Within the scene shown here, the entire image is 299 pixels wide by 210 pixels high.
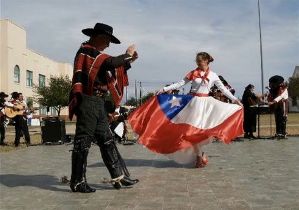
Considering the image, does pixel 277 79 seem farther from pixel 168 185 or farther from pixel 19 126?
pixel 168 185

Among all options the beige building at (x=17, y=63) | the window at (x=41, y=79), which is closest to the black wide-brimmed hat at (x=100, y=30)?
the beige building at (x=17, y=63)

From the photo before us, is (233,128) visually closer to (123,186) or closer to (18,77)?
(123,186)

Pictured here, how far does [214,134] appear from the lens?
28.3 ft

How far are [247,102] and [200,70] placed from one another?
891cm

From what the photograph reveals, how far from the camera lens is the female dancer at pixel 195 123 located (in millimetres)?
8836

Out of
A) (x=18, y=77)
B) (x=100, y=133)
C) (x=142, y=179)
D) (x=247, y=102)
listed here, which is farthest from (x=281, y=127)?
(x=18, y=77)

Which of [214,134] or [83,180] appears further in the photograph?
[214,134]

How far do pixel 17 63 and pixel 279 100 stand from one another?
52475mm

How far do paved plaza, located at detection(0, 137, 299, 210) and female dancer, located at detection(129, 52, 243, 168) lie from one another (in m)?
0.39

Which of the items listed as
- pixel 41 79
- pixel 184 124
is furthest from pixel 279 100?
pixel 41 79

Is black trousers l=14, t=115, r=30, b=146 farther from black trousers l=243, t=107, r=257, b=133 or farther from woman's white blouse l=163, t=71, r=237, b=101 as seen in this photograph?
woman's white blouse l=163, t=71, r=237, b=101

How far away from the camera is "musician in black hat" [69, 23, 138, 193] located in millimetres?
6555

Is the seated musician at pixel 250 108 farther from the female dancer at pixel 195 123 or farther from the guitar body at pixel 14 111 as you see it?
the female dancer at pixel 195 123

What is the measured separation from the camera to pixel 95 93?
6.73 metres
